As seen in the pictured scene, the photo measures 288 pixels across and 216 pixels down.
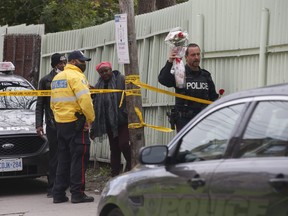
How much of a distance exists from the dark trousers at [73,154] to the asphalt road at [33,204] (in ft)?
0.87

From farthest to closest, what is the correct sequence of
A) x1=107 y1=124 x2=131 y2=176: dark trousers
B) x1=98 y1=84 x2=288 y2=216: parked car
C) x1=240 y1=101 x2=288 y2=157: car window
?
x1=107 y1=124 x2=131 y2=176: dark trousers
x1=240 y1=101 x2=288 y2=157: car window
x1=98 y1=84 x2=288 y2=216: parked car

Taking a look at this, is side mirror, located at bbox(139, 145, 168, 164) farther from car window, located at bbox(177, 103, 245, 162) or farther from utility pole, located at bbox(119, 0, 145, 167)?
utility pole, located at bbox(119, 0, 145, 167)

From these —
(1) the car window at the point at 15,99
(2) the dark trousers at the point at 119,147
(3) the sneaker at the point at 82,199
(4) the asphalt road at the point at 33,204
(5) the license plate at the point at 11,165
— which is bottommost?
(4) the asphalt road at the point at 33,204

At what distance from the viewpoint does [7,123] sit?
10359mm

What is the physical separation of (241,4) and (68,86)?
2.43m

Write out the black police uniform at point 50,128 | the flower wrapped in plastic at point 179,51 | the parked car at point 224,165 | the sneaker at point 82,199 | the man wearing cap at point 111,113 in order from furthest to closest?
the man wearing cap at point 111,113 < the black police uniform at point 50,128 < the sneaker at point 82,199 < the flower wrapped in plastic at point 179,51 < the parked car at point 224,165

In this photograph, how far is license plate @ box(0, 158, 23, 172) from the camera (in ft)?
32.5

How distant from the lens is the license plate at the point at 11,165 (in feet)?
32.5

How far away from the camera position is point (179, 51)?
343 inches

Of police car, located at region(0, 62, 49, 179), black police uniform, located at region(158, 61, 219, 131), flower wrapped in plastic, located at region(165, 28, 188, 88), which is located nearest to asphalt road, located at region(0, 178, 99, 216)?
police car, located at region(0, 62, 49, 179)

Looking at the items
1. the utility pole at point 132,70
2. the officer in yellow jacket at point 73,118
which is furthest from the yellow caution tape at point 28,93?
the utility pole at point 132,70

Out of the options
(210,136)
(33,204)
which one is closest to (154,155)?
(210,136)

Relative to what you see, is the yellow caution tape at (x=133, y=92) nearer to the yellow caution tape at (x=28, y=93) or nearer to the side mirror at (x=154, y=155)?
the yellow caution tape at (x=28, y=93)

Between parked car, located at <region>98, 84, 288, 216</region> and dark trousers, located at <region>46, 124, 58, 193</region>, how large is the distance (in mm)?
4688
